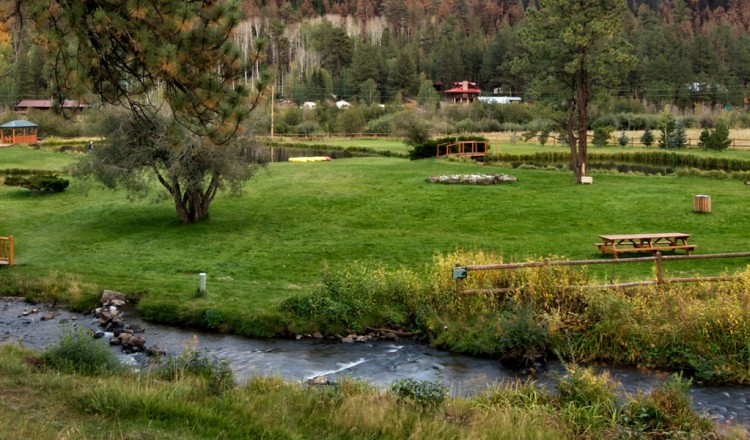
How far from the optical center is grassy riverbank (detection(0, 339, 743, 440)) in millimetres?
9609

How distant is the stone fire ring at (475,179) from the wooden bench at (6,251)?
22.4 metres

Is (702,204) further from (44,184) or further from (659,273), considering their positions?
(44,184)

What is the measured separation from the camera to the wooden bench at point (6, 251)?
24906 millimetres

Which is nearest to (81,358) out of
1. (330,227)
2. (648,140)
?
(330,227)

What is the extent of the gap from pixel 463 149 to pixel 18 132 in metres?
→ 50.4

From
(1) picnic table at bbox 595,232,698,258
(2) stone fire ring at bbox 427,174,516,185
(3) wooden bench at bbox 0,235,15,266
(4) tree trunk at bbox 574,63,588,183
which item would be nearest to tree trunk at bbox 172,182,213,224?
(3) wooden bench at bbox 0,235,15,266

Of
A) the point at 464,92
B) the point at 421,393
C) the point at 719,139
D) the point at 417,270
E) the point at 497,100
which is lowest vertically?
the point at 421,393

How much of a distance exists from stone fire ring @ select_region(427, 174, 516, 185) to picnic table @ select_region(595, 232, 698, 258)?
16329 mm

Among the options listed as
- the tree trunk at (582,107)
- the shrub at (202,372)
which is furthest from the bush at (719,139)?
the shrub at (202,372)

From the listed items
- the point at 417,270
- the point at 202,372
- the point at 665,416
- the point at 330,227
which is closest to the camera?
the point at 665,416

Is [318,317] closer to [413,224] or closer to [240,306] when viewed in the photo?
[240,306]

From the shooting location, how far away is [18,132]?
265 feet

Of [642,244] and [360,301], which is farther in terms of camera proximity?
[642,244]

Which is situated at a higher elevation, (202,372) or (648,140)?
(648,140)
